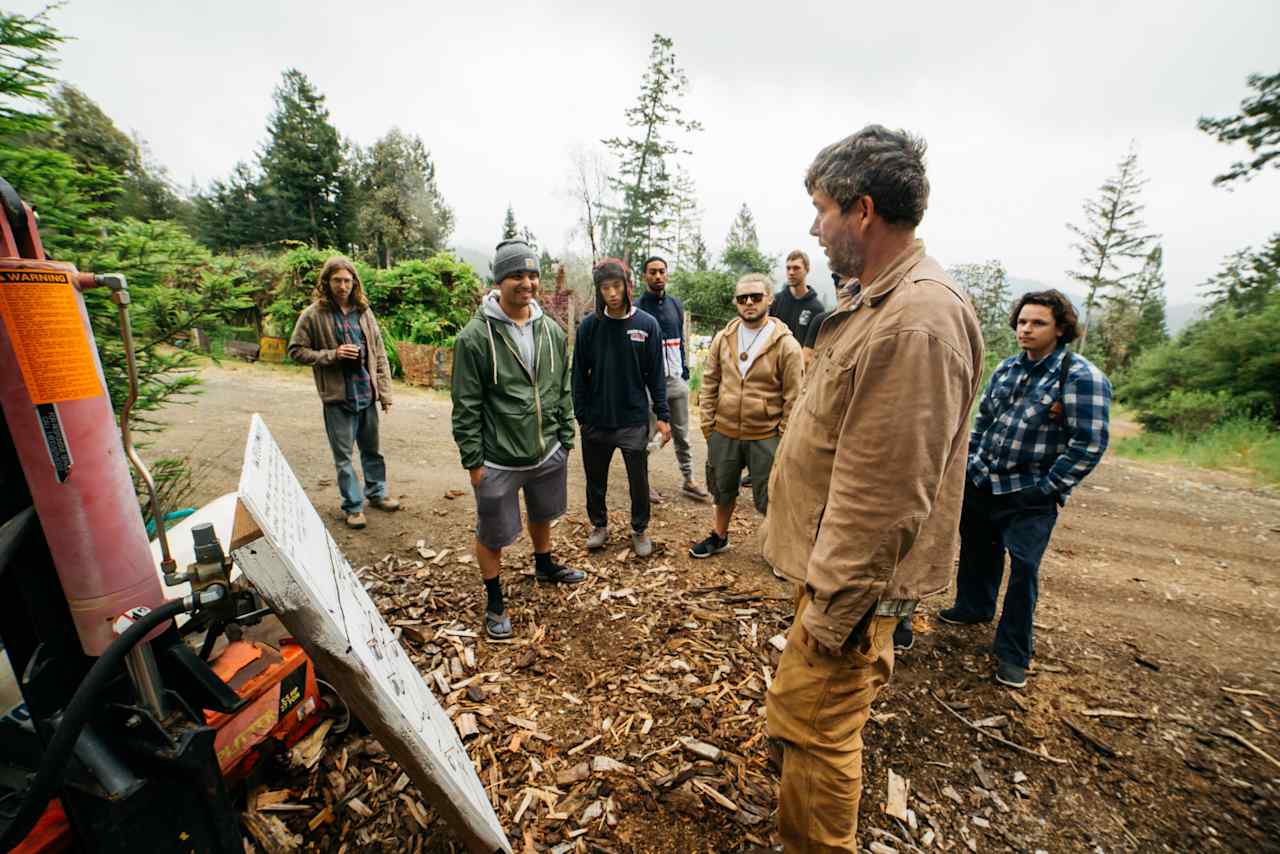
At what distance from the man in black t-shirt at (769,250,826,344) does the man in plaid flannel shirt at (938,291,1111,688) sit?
2678 millimetres

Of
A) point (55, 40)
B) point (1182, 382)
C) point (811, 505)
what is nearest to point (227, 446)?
point (55, 40)

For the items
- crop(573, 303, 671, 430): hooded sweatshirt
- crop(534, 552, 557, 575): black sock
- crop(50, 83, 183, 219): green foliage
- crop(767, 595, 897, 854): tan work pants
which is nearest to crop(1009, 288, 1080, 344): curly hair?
crop(767, 595, 897, 854): tan work pants

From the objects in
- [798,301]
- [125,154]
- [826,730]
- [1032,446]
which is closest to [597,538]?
[826,730]

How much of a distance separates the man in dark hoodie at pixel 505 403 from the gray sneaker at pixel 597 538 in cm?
117

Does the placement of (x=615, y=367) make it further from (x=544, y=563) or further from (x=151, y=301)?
(x=151, y=301)

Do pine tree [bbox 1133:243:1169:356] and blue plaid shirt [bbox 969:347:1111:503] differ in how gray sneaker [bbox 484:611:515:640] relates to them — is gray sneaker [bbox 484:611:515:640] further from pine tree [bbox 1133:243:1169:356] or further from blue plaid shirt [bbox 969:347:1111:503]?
pine tree [bbox 1133:243:1169:356]

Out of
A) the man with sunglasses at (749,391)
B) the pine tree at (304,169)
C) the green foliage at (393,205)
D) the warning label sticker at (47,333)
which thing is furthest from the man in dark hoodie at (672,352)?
the pine tree at (304,169)

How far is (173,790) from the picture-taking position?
136 cm

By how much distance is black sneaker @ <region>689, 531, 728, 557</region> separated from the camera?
4.54 metres

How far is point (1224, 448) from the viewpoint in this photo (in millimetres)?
9453

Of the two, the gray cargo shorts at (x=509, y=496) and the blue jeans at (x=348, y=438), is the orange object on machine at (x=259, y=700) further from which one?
the blue jeans at (x=348, y=438)

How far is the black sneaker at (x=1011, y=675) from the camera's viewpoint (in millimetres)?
3027

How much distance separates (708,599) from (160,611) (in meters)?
3.25

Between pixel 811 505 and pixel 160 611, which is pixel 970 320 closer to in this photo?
pixel 811 505
